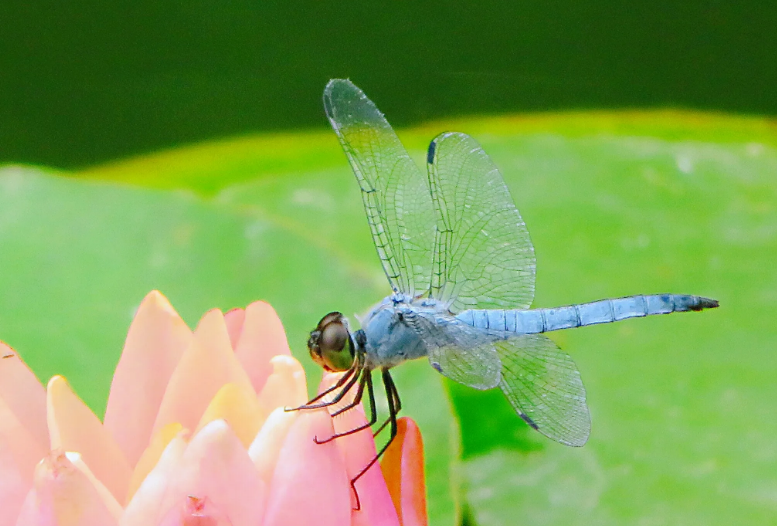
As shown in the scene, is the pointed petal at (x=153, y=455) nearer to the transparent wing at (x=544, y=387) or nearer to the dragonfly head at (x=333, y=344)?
the dragonfly head at (x=333, y=344)

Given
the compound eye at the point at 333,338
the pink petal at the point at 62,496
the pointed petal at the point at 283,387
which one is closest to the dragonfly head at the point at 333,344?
the compound eye at the point at 333,338

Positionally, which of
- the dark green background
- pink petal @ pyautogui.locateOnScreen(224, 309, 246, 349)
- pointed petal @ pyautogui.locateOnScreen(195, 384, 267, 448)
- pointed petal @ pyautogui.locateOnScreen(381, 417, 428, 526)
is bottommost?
pointed petal @ pyautogui.locateOnScreen(381, 417, 428, 526)

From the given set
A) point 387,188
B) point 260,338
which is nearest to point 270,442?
point 260,338

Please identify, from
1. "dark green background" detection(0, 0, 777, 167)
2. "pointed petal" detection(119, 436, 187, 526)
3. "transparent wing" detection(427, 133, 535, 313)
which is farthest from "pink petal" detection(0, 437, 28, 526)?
"dark green background" detection(0, 0, 777, 167)

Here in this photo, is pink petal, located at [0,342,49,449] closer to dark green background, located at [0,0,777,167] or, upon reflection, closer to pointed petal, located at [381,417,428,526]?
pointed petal, located at [381,417,428,526]

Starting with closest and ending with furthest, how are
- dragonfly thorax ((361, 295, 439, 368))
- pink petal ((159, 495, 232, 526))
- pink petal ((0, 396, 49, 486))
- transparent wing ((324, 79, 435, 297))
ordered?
pink petal ((159, 495, 232, 526)), pink petal ((0, 396, 49, 486)), dragonfly thorax ((361, 295, 439, 368)), transparent wing ((324, 79, 435, 297))

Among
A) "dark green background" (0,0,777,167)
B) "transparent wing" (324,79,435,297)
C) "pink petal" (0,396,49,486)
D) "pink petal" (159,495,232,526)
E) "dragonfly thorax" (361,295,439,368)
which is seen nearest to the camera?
"pink petal" (159,495,232,526)

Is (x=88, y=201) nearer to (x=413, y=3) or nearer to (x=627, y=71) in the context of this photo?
(x=413, y=3)

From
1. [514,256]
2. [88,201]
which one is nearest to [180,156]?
[88,201]
